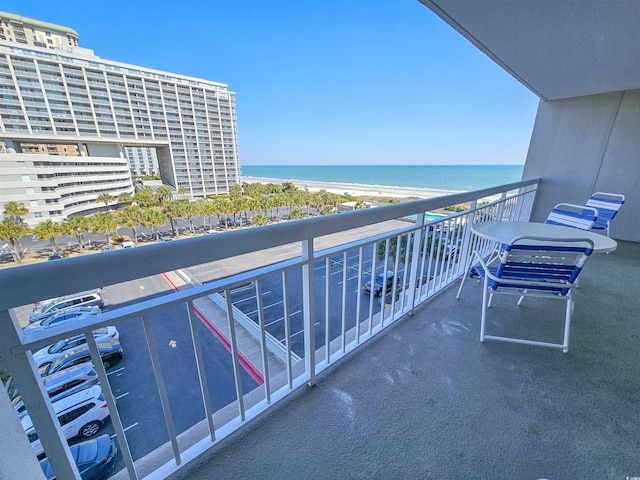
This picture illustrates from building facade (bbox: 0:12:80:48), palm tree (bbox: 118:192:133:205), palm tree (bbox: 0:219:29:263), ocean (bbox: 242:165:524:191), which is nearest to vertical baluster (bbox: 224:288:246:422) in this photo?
palm tree (bbox: 0:219:29:263)

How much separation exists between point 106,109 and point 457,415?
542 inches

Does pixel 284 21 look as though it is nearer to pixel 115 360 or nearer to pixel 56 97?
pixel 56 97

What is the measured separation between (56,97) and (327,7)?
1055 cm

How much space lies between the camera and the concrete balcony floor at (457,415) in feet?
3.22

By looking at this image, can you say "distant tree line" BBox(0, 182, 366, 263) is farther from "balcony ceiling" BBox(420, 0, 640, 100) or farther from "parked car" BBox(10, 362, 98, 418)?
"balcony ceiling" BBox(420, 0, 640, 100)

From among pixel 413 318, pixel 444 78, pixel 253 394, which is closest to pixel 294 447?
pixel 253 394

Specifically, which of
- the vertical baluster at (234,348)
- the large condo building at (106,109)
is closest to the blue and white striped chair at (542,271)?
the vertical baluster at (234,348)

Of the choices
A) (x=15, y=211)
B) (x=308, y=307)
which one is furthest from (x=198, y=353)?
(x=15, y=211)

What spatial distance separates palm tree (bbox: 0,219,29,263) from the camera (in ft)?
11.9

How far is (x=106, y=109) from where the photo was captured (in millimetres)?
9766

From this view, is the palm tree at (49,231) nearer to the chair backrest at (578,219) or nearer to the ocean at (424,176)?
the chair backrest at (578,219)

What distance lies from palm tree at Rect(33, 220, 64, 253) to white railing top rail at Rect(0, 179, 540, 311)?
18.2 feet

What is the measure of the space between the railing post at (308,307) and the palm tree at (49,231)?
553 centimetres

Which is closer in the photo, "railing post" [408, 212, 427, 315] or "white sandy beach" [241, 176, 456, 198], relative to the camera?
"railing post" [408, 212, 427, 315]
